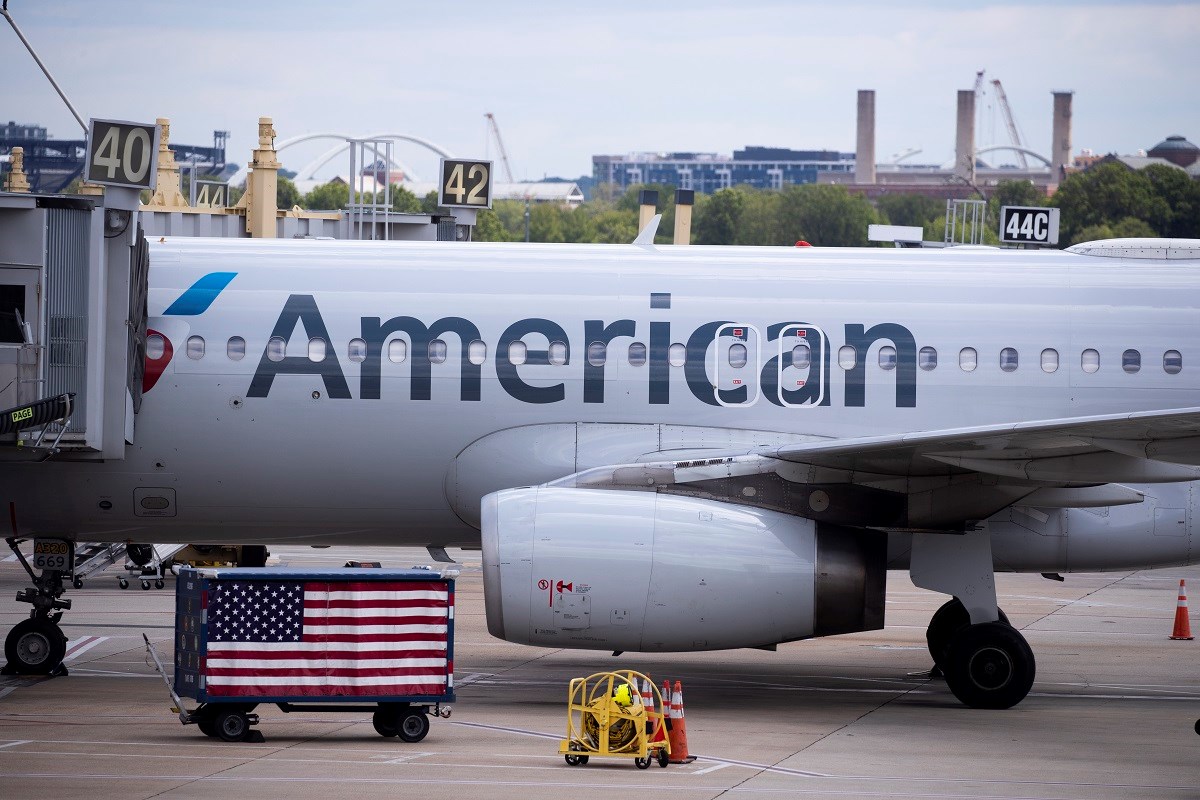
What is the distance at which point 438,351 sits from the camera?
17.1 metres

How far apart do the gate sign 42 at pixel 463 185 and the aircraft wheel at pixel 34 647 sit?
2019 centimetres

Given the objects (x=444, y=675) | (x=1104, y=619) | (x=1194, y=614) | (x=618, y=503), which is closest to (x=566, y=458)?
(x=618, y=503)

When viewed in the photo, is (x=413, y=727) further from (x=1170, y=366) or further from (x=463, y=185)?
(x=463, y=185)

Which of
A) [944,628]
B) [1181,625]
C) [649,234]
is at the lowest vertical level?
[1181,625]

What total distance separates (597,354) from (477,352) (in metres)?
1.28

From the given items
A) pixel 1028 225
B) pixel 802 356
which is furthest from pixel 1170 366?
pixel 1028 225

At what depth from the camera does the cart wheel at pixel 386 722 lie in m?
14.8

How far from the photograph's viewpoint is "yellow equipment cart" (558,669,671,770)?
544 inches

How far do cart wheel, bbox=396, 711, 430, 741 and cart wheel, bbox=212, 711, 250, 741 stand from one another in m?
1.39

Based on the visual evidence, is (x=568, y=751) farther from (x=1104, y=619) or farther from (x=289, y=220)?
(x=289, y=220)

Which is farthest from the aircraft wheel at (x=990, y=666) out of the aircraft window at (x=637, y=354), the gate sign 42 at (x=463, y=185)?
the gate sign 42 at (x=463, y=185)

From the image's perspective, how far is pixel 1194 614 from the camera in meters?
26.7

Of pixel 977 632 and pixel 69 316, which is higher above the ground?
pixel 69 316

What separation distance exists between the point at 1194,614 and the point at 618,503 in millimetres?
14869
